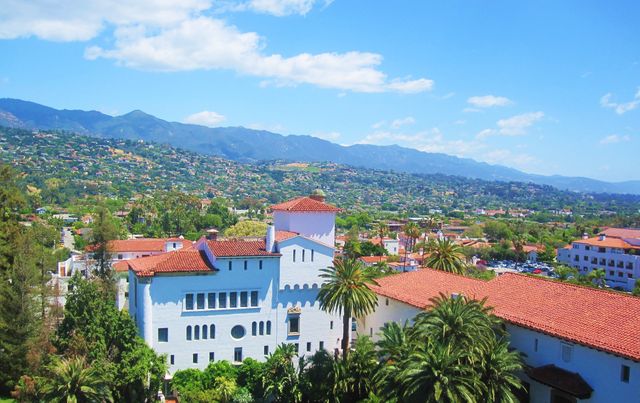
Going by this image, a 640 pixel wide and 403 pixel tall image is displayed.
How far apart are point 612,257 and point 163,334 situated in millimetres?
96105

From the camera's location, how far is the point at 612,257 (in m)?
112

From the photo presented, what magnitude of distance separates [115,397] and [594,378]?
28.0 m

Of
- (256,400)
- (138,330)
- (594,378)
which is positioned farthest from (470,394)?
(138,330)

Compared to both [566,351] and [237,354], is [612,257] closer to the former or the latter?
[237,354]

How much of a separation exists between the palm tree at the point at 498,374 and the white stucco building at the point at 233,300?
18954 millimetres

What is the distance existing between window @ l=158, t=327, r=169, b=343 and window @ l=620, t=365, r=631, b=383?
2898 cm

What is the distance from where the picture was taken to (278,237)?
45656 mm

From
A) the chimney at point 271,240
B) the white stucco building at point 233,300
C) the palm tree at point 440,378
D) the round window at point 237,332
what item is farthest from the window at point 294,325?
the palm tree at point 440,378

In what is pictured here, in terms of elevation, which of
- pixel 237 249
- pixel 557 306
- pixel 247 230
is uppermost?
pixel 237 249

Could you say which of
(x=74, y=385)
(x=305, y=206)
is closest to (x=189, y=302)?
(x=74, y=385)

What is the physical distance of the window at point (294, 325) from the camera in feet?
149

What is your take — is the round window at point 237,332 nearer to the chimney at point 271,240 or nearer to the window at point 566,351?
the chimney at point 271,240

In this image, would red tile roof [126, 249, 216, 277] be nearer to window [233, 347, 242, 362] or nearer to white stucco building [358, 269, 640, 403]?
window [233, 347, 242, 362]

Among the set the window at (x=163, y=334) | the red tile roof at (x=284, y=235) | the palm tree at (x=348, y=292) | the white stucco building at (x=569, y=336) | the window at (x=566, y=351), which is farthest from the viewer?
the red tile roof at (x=284, y=235)
